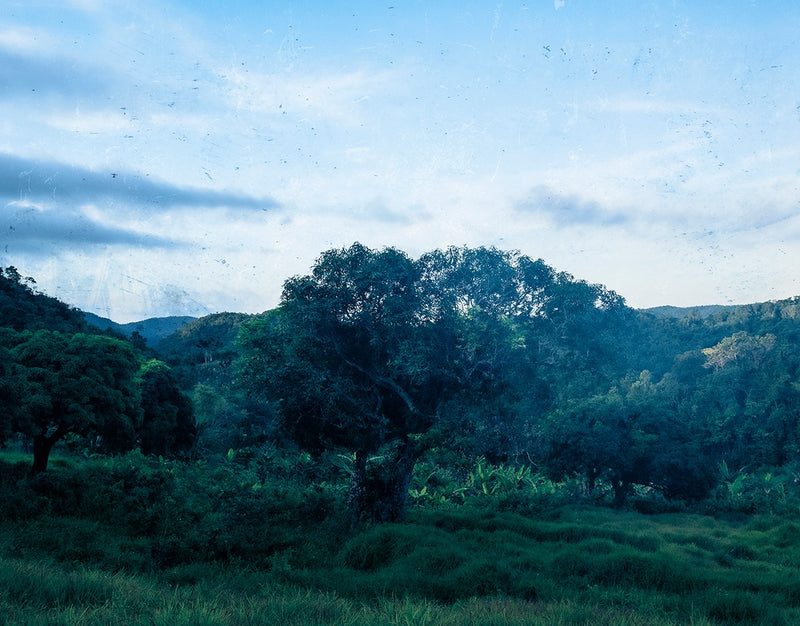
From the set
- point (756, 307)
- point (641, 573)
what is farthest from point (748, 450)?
point (641, 573)

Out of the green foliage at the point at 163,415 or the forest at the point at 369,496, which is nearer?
the forest at the point at 369,496

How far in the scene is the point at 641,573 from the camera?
14430 mm

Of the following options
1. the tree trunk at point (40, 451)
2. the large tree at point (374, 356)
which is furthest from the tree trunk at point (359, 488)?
the tree trunk at point (40, 451)

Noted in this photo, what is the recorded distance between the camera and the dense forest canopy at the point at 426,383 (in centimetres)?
1881

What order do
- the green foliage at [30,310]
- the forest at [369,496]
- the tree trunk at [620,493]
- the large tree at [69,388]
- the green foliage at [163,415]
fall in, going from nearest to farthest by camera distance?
the forest at [369,496] → the large tree at [69,388] → the green foliage at [163,415] → the tree trunk at [620,493] → the green foliage at [30,310]

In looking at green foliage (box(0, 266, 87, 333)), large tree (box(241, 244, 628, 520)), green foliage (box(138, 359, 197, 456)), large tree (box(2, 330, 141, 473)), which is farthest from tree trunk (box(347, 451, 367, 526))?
green foliage (box(0, 266, 87, 333))

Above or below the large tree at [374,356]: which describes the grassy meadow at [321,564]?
below

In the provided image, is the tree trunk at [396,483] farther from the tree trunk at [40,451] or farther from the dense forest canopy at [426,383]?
the tree trunk at [40,451]

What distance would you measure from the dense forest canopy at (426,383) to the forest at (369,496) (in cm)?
11

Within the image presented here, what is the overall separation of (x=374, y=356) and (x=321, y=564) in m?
6.56

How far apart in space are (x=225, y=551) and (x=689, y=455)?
27244mm

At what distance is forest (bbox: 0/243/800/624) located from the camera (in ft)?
36.2

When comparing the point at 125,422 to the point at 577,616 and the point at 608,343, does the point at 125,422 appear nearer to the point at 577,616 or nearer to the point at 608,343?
the point at 577,616

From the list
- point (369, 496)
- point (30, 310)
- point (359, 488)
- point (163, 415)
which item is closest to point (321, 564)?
point (359, 488)
